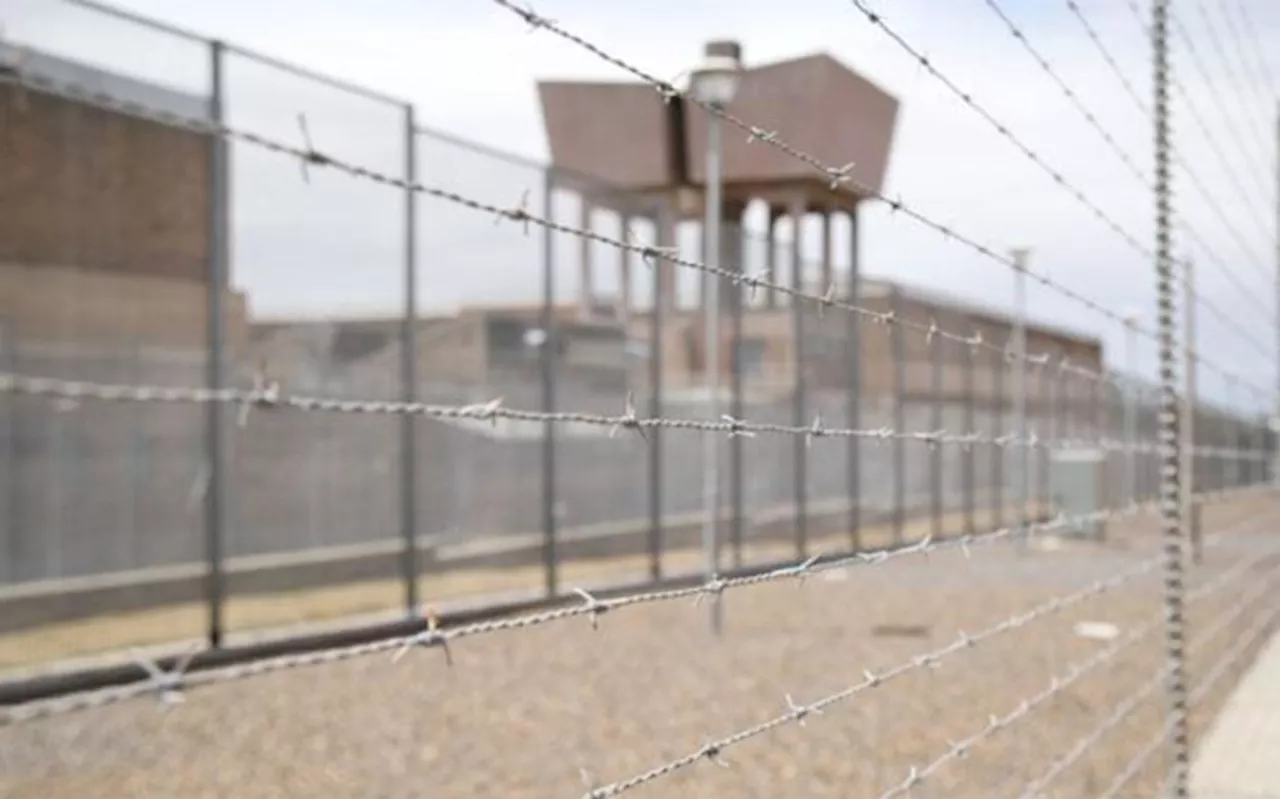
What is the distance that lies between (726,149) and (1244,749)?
42.4 ft

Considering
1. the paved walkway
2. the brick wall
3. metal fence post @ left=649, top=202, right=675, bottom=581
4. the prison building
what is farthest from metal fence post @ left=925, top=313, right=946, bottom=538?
the paved walkway

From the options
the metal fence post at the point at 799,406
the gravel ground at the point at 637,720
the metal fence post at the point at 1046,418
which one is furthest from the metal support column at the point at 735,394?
the metal fence post at the point at 1046,418

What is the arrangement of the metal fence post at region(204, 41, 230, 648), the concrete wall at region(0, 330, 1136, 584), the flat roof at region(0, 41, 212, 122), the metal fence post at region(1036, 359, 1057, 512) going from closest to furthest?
the flat roof at region(0, 41, 212, 122) < the metal fence post at region(204, 41, 230, 648) < the concrete wall at region(0, 330, 1136, 584) < the metal fence post at region(1036, 359, 1057, 512)

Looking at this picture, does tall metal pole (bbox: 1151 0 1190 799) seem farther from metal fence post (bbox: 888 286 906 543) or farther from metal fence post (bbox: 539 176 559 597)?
metal fence post (bbox: 888 286 906 543)

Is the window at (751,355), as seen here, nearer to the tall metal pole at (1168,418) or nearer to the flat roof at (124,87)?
the flat roof at (124,87)

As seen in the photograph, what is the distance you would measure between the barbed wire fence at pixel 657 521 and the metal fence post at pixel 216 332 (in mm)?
18

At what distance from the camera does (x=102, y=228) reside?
10586 millimetres

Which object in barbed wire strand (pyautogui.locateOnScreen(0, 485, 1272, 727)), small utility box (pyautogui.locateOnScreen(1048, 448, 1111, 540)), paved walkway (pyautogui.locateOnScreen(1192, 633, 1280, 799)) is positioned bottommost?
paved walkway (pyautogui.locateOnScreen(1192, 633, 1280, 799))

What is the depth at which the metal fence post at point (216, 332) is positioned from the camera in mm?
8875

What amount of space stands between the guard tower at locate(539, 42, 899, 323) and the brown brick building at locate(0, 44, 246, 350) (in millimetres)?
2541

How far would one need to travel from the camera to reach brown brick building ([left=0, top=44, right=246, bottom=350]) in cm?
958

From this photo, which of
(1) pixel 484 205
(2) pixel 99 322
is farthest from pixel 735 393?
(1) pixel 484 205

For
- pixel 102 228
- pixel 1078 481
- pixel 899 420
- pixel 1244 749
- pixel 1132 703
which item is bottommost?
pixel 1244 749

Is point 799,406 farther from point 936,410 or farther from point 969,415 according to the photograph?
point 969,415
